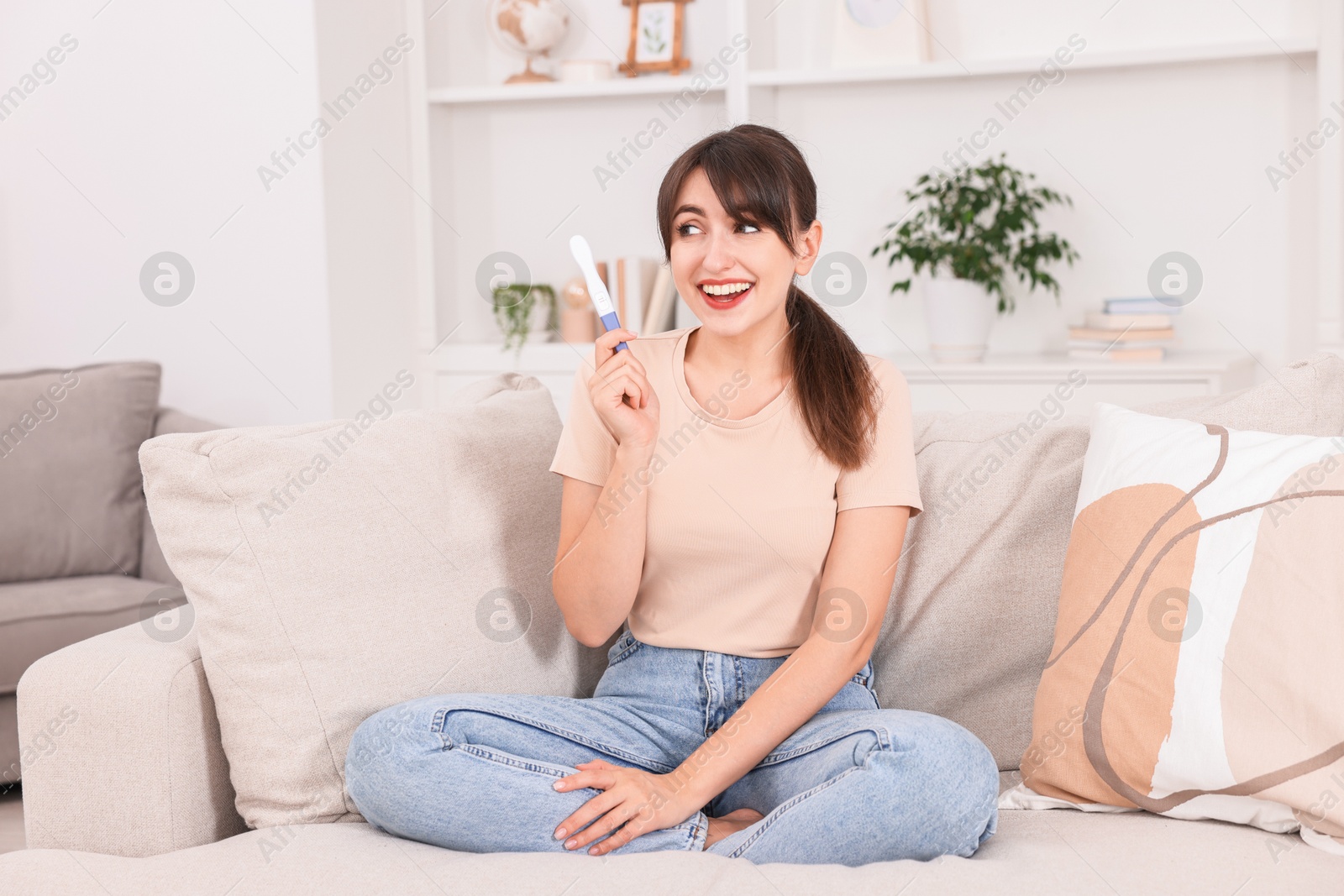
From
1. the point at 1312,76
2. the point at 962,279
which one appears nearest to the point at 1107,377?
the point at 962,279

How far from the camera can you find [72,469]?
2.38 m

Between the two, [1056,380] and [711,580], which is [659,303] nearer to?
[1056,380]

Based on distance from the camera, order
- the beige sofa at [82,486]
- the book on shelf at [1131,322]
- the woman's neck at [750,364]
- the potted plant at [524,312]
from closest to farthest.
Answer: the woman's neck at [750,364] < the beige sofa at [82,486] < the book on shelf at [1131,322] < the potted plant at [524,312]

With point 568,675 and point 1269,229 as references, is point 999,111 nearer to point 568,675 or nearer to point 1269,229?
point 1269,229

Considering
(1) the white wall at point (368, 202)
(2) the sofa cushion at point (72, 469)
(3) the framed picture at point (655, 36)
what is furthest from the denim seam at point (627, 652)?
(3) the framed picture at point (655, 36)

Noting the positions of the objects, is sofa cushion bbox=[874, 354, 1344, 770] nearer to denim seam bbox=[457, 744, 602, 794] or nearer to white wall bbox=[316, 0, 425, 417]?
denim seam bbox=[457, 744, 602, 794]

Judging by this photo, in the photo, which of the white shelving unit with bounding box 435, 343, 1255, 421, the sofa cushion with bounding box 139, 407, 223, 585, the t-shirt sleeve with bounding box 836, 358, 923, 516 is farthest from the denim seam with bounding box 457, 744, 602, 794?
the white shelving unit with bounding box 435, 343, 1255, 421

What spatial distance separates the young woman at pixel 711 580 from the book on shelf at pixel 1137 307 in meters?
1.49

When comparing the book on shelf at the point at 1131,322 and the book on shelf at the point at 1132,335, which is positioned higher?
the book on shelf at the point at 1131,322

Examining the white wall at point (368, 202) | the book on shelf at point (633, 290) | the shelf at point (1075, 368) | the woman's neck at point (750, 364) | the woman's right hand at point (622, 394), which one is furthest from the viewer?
the book on shelf at point (633, 290)

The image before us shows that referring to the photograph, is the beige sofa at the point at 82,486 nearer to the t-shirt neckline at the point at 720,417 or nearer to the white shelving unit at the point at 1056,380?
the white shelving unit at the point at 1056,380

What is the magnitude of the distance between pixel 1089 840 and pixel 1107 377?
170 centimetres

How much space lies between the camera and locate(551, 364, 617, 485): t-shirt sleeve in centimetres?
132

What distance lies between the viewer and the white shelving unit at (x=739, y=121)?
2.51 m
